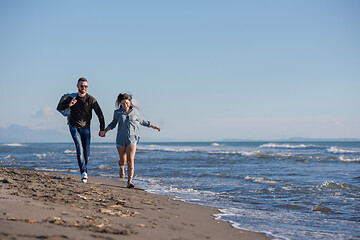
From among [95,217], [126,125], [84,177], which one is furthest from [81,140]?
[95,217]

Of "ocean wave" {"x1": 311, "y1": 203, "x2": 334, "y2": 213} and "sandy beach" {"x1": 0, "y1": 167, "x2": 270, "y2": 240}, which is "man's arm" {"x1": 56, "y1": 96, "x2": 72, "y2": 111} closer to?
"sandy beach" {"x1": 0, "y1": 167, "x2": 270, "y2": 240}

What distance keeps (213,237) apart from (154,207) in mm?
1697

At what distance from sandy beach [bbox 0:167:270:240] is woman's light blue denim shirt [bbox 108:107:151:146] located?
1.52 meters

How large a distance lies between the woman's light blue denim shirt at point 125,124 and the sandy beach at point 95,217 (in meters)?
1.52

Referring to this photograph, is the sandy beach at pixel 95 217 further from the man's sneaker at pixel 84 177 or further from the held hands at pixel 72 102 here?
the held hands at pixel 72 102

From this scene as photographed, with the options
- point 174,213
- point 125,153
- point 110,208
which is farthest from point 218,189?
point 110,208

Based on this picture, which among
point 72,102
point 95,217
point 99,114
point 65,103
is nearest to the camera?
point 95,217

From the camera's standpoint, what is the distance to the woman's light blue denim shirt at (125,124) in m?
7.29

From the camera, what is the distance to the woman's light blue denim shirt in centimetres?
729

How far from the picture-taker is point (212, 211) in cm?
588

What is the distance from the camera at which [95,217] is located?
13.4ft

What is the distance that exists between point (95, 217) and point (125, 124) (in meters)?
3.37

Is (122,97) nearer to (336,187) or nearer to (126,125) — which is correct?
(126,125)

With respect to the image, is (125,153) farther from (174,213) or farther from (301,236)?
(301,236)
